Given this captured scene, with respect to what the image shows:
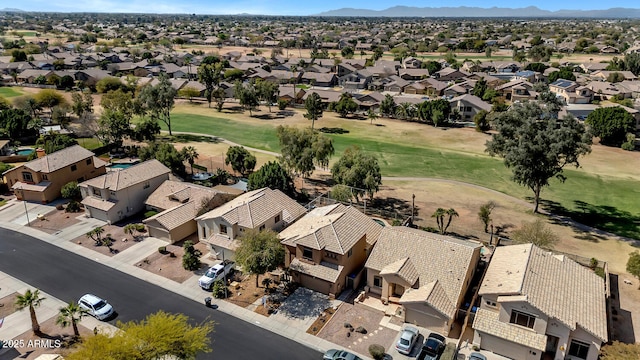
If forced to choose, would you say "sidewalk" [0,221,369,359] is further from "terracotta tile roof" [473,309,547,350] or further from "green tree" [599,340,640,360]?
"green tree" [599,340,640,360]

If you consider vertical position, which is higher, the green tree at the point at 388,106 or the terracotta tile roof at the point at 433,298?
the green tree at the point at 388,106

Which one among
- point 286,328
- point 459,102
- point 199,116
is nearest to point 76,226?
point 286,328

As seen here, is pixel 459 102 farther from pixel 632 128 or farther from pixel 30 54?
pixel 30 54

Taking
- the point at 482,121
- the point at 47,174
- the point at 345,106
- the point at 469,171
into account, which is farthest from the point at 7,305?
the point at 482,121

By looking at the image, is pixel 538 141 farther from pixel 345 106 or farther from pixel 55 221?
pixel 345 106

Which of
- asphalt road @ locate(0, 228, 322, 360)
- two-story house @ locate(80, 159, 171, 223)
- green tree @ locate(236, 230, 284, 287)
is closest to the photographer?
asphalt road @ locate(0, 228, 322, 360)

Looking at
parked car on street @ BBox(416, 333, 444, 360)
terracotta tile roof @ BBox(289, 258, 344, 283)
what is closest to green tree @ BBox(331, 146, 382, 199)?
terracotta tile roof @ BBox(289, 258, 344, 283)

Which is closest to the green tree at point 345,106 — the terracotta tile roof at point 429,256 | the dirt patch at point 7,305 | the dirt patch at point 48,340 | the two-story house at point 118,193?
the two-story house at point 118,193

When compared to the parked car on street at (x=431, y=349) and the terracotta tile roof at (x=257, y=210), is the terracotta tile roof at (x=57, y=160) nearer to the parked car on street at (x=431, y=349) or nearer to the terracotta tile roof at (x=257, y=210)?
the terracotta tile roof at (x=257, y=210)
